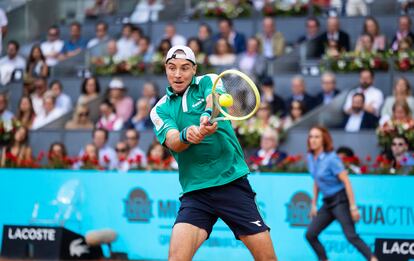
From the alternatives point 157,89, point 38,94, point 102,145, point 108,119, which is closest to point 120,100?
point 108,119

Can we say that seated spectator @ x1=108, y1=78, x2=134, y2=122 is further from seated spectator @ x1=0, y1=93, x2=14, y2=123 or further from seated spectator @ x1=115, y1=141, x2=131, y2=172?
seated spectator @ x1=0, y1=93, x2=14, y2=123

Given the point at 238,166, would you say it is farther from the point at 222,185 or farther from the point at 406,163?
the point at 406,163

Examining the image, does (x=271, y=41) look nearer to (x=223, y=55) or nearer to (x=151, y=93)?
(x=223, y=55)

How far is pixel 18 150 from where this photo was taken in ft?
52.1

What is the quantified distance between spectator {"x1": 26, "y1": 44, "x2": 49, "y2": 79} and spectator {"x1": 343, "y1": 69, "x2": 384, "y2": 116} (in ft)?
20.3

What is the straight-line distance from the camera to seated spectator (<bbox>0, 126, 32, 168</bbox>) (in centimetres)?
1505

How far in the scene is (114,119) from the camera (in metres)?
16.8

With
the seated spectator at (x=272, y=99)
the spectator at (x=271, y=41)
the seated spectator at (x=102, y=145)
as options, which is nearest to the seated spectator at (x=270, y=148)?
the seated spectator at (x=272, y=99)

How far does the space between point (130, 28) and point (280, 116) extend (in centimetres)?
454

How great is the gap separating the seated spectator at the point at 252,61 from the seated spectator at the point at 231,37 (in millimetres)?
307

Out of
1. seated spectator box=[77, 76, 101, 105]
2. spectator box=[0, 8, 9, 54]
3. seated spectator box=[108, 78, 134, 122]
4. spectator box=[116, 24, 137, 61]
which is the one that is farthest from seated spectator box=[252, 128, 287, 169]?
spectator box=[0, 8, 9, 54]

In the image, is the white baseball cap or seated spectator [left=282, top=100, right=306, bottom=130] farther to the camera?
seated spectator [left=282, top=100, right=306, bottom=130]

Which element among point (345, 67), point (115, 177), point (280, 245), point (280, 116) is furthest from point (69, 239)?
point (345, 67)

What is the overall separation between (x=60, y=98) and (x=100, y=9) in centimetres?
460
